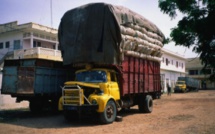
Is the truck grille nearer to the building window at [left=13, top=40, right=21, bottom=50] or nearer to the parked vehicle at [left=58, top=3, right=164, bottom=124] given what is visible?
the parked vehicle at [left=58, top=3, right=164, bottom=124]

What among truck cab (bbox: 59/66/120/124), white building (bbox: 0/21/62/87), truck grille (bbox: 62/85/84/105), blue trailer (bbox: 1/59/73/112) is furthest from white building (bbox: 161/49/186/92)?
truck grille (bbox: 62/85/84/105)

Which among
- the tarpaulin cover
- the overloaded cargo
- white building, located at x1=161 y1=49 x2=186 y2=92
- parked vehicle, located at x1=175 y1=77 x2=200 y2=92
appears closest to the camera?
the overloaded cargo

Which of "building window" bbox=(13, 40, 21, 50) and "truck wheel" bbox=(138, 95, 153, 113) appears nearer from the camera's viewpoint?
"truck wheel" bbox=(138, 95, 153, 113)

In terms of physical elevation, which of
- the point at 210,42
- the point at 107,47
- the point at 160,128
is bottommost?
the point at 160,128

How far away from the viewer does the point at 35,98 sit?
12805mm

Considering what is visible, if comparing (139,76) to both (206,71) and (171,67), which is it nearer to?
(206,71)

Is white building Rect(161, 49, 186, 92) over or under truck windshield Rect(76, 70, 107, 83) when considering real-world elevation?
over

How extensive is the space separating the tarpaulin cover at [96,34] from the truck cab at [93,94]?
0.65 m

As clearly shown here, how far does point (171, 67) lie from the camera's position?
48.2 meters

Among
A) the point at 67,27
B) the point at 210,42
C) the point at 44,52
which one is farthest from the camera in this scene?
the point at 44,52

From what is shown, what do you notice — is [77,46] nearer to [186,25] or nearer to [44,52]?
[186,25]

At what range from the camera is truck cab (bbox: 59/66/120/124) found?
979 cm

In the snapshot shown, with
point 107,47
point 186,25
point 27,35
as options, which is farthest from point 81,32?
point 27,35

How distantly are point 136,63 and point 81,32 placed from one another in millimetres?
3657
